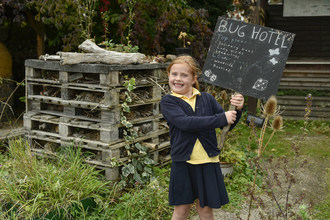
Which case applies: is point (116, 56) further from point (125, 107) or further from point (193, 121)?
point (193, 121)

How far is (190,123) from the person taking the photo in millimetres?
2311

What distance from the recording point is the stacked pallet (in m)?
3.55

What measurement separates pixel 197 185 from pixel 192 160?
200mm

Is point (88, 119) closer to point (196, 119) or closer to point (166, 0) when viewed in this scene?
point (196, 119)

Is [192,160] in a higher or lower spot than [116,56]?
lower

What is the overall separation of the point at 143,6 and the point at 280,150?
3488mm

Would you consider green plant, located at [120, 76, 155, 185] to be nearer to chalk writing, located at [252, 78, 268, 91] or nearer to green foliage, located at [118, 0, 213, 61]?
chalk writing, located at [252, 78, 268, 91]

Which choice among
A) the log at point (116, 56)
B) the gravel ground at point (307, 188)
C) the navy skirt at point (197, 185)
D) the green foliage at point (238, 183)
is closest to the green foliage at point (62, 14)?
the log at point (116, 56)

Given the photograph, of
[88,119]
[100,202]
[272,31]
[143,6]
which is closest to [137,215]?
[100,202]

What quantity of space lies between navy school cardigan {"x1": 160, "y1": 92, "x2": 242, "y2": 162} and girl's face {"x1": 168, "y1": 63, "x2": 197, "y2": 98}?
0.08 m

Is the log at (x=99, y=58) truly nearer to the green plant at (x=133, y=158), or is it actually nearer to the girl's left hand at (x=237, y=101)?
the green plant at (x=133, y=158)

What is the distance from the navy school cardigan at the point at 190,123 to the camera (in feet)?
7.57

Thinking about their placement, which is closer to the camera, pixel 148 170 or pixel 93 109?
pixel 93 109

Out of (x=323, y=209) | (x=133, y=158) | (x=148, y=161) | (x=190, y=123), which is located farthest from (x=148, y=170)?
(x=323, y=209)
